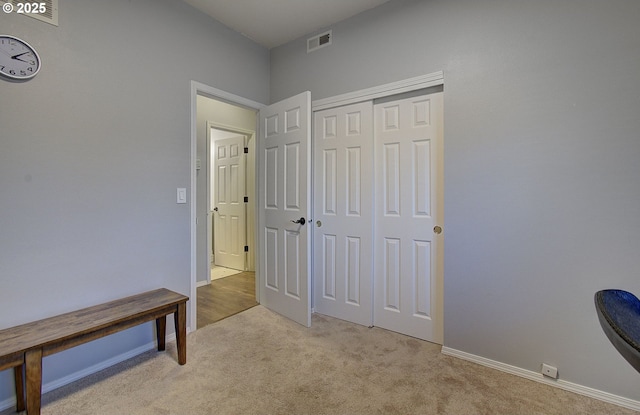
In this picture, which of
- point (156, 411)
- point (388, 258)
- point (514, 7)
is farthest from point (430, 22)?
point (156, 411)

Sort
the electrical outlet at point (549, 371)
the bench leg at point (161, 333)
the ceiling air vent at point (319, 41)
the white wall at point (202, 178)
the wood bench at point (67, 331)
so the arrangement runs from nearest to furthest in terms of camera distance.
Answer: the wood bench at point (67, 331)
the electrical outlet at point (549, 371)
the bench leg at point (161, 333)
the ceiling air vent at point (319, 41)
the white wall at point (202, 178)

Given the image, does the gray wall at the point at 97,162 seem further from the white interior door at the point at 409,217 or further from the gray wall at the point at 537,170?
the gray wall at the point at 537,170

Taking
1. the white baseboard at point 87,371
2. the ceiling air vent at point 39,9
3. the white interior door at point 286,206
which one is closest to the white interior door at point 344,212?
the white interior door at point 286,206

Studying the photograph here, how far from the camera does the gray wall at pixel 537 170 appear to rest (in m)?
1.58

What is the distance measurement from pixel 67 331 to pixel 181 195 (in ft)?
3.71

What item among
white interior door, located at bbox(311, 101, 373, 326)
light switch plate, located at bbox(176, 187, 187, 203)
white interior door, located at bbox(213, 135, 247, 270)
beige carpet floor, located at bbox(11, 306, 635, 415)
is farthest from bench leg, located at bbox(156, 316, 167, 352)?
white interior door, located at bbox(213, 135, 247, 270)

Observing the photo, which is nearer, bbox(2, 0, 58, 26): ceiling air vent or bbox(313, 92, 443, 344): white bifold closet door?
bbox(2, 0, 58, 26): ceiling air vent

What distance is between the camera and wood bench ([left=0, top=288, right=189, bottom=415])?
4.43ft

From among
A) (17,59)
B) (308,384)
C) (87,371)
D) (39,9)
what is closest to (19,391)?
(87,371)

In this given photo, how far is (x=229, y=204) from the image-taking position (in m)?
4.64

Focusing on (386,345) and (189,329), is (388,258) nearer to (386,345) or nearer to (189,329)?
A: (386,345)

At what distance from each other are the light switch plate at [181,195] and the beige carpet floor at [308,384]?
1.12 metres

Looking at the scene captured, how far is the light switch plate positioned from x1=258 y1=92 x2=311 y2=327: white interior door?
82cm
